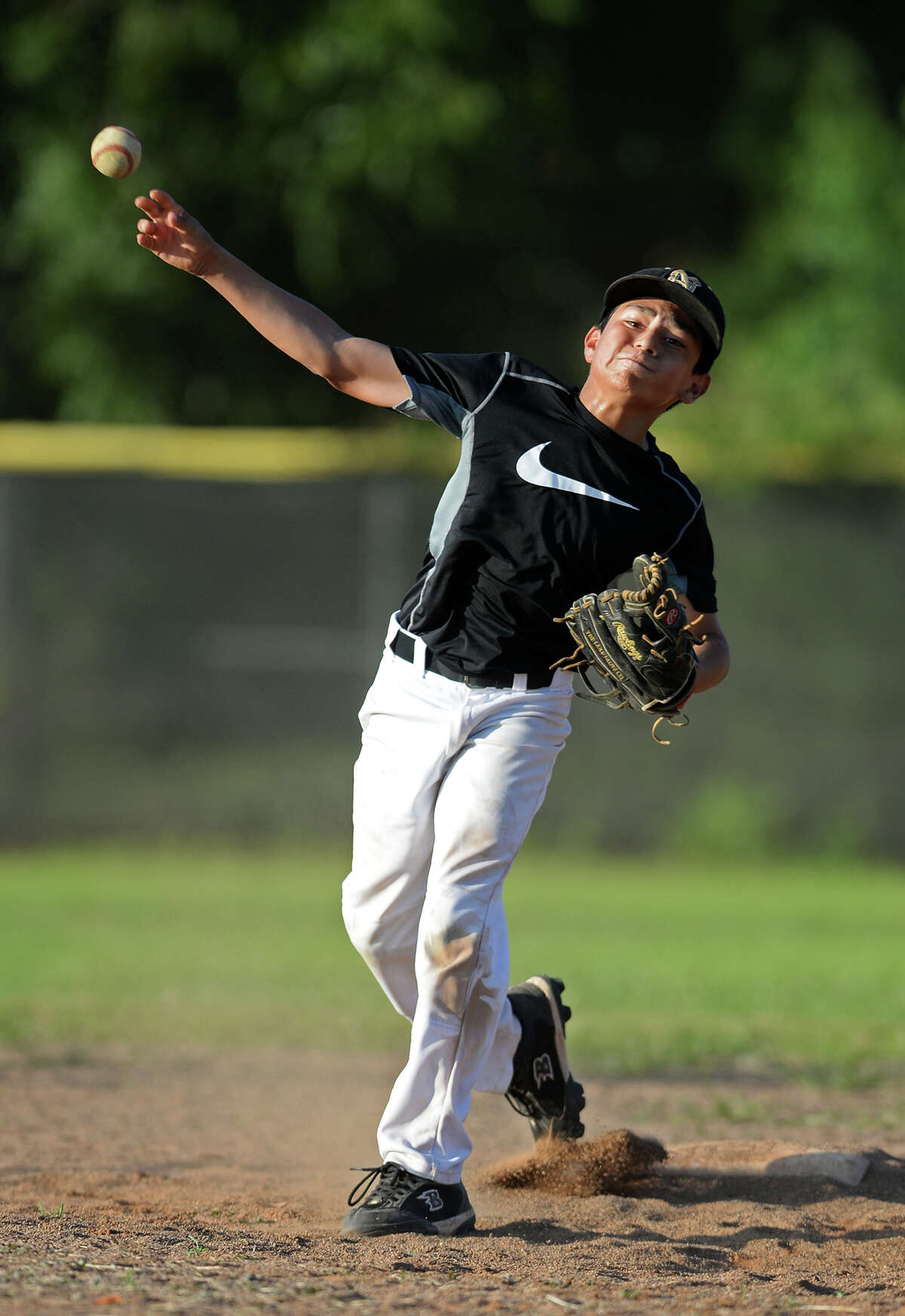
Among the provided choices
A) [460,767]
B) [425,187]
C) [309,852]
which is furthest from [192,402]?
[460,767]

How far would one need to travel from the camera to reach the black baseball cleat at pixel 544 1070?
4078 mm

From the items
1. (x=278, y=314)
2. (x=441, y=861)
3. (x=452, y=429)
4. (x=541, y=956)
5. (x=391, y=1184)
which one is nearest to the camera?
(x=391, y=1184)

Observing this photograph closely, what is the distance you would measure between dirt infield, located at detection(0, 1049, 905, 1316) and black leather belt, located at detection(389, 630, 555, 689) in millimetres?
1218

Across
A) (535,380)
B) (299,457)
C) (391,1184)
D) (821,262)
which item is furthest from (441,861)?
(821,262)

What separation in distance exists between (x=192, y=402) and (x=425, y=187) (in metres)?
2.94

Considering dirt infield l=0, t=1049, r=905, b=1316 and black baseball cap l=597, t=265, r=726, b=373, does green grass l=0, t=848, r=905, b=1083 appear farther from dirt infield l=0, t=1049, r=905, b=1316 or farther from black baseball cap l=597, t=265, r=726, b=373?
black baseball cap l=597, t=265, r=726, b=373

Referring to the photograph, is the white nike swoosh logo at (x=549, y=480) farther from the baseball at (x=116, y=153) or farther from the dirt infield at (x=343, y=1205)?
the dirt infield at (x=343, y=1205)

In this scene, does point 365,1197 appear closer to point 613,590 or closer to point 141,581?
point 613,590

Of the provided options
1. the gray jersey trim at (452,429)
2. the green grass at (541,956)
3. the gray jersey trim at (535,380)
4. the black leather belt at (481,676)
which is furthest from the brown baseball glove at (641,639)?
the green grass at (541,956)

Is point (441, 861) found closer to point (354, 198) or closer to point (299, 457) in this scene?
point (299, 457)

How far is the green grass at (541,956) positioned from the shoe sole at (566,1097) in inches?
63.0

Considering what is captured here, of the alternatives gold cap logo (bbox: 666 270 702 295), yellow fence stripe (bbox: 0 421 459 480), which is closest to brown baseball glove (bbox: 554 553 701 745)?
gold cap logo (bbox: 666 270 702 295)

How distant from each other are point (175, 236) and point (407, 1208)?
2258mm

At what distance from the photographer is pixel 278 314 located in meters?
3.69
